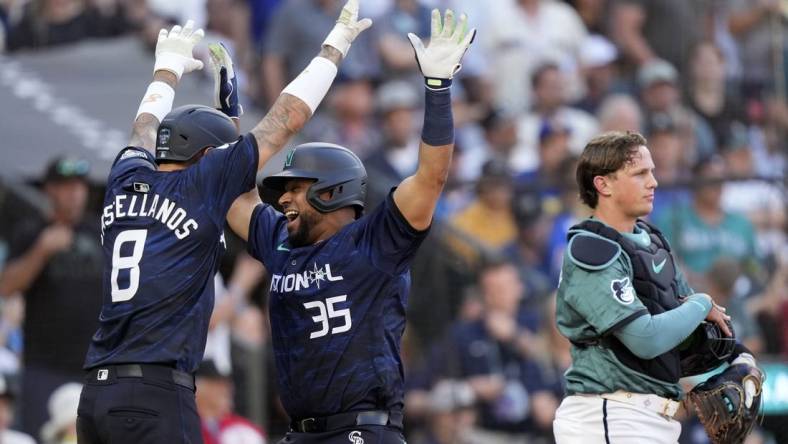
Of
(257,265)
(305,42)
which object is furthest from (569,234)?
(305,42)

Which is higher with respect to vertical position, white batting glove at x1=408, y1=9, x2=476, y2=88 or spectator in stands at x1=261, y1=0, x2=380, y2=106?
spectator in stands at x1=261, y1=0, x2=380, y2=106

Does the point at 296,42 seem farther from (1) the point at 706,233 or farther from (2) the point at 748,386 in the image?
(2) the point at 748,386

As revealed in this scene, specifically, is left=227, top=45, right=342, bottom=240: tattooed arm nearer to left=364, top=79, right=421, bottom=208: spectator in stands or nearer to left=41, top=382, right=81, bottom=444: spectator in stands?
left=41, top=382, right=81, bottom=444: spectator in stands

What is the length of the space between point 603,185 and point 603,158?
0.11 metres

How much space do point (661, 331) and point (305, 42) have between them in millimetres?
6706

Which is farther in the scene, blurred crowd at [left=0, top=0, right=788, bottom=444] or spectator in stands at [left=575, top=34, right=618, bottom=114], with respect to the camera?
spectator in stands at [left=575, top=34, right=618, bottom=114]

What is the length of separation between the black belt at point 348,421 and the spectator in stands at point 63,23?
6573 mm

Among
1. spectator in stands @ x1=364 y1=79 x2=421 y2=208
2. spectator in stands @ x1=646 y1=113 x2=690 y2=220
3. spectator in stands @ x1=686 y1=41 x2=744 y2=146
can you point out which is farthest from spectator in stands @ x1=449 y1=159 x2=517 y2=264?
spectator in stands @ x1=686 y1=41 x2=744 y2=146

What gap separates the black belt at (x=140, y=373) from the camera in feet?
17.6

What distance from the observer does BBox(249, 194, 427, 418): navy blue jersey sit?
559 cm

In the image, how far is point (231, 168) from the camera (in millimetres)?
5551

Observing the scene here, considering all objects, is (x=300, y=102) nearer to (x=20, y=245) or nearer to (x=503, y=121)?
(x=20, y=245)

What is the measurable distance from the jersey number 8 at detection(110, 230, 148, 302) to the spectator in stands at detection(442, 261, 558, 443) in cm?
497

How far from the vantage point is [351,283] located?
18.6 feet
